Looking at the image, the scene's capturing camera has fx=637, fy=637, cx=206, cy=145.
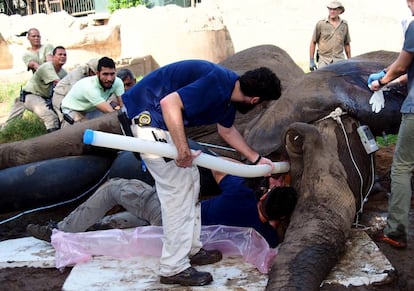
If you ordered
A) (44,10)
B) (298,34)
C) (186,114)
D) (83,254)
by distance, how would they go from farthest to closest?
(44,10) → (298,34) → (83,254) → (186,114)

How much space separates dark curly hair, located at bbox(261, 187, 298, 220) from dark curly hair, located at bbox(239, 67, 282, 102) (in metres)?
0.65

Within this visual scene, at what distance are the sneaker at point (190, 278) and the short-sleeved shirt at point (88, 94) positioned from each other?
3.49 metres

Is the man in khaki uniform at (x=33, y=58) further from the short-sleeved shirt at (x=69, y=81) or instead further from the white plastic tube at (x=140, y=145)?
the white plastic tube at (x=140, y=145)

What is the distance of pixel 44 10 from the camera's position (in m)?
23.8

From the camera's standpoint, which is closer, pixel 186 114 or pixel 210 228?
pixel 186 114

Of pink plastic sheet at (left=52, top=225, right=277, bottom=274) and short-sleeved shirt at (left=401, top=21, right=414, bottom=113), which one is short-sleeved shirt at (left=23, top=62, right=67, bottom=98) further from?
short-sleeved shirt at (left=401, top=21, right=414, bottom=113)

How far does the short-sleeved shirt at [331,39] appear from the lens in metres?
8.88

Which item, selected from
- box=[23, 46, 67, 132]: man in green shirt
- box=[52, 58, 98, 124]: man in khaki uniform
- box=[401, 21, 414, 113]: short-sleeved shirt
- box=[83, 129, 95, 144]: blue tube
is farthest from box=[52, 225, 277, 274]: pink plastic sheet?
box=[23, 46, 67, 132]: man in green shirt

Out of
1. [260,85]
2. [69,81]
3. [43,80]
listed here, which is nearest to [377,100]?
[260,85]

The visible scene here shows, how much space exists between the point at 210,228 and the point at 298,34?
1182 centimetres

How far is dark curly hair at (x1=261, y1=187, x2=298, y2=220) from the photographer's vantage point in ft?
12.7

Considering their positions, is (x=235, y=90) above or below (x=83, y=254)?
above

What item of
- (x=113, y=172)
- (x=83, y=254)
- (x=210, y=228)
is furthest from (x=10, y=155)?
(x=210, y=228)

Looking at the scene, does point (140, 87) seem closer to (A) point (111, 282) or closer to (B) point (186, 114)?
(B) point (186, 114)
